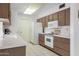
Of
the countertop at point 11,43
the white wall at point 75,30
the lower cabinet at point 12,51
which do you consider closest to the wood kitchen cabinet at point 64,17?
the white wall at point 75,30

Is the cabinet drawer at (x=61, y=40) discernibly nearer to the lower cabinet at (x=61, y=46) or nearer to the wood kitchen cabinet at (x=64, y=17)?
the lower cabinet at (x=61, y=46)

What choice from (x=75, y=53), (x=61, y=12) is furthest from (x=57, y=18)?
(x=75, y=53)

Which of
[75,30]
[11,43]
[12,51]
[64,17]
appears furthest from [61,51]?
[12,51]

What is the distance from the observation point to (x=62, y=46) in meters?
4.47

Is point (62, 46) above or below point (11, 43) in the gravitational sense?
below

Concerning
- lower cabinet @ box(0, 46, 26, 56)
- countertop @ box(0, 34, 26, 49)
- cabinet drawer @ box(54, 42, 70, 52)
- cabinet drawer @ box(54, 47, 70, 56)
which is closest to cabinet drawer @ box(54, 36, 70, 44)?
cabinet drawer @ box(54, 42, 70, 52)

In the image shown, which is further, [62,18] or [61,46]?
[62,18]

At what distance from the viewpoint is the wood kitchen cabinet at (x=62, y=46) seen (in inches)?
162

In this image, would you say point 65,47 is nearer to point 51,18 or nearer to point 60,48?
point 60,48

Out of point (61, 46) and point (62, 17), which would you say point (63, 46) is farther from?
point (62, 17)

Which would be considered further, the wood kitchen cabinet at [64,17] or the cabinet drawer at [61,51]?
the wood kitchen cabinet at [64,17]

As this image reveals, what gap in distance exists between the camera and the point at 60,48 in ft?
15.2

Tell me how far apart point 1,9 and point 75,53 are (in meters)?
2.12

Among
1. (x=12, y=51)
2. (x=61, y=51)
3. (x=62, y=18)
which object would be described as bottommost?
(x=61, y=51)
